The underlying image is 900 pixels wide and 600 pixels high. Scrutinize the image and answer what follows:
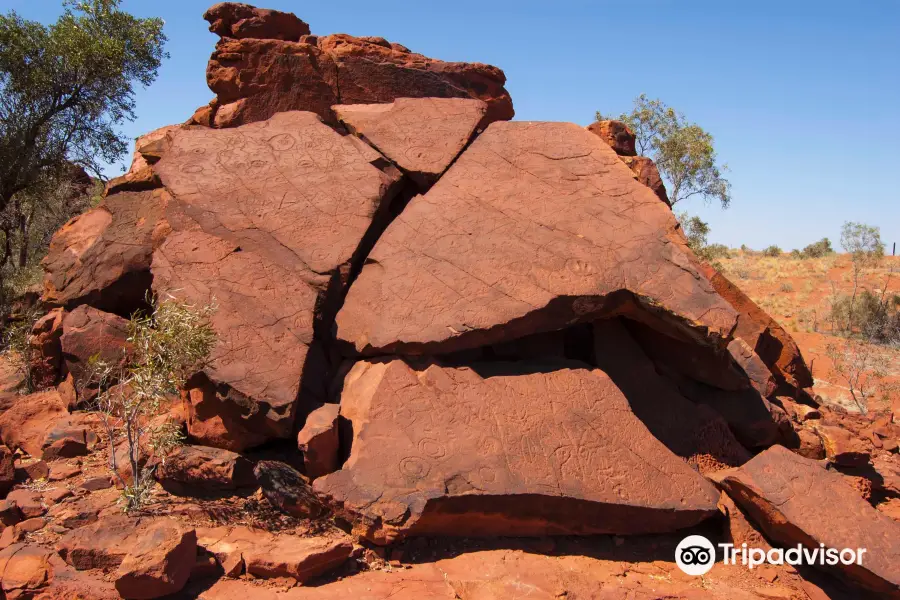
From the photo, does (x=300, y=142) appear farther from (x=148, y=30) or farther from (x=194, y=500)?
(x=148, y=30)

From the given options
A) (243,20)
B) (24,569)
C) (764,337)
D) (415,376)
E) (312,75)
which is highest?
(243,20)

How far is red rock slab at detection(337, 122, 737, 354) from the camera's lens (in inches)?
214

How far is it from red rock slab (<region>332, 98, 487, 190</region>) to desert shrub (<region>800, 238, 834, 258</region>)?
88.2 ft

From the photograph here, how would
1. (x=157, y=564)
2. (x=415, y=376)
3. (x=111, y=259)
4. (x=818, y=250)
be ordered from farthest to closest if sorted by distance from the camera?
(x=818, y=250), (x=111, y=259), (x=415, y=376), (x=157, y=564)

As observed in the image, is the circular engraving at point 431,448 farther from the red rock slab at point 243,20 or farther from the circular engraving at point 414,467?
the red rock slab at point 243,20

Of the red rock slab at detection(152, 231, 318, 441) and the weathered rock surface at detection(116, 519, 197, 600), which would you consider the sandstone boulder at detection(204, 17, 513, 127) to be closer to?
the red rock slab at detection(152, 231, 318, 441)

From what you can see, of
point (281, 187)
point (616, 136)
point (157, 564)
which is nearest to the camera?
point (157, 564)

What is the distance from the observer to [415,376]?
5.20 metres

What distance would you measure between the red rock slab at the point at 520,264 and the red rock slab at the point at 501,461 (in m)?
0.39

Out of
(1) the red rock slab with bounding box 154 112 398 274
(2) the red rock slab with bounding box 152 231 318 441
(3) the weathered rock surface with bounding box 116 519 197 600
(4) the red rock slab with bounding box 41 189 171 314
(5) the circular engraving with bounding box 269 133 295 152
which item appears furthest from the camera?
(5) the circular engraving with bounding box 269 133 295 152

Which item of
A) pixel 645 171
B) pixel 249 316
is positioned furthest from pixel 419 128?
pixel 249 316

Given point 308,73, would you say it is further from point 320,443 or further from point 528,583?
point 528,583

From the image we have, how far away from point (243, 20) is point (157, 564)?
21.3ft

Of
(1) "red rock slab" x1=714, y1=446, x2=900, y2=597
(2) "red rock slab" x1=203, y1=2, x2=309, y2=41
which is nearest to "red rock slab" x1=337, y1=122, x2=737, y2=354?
(1) "red rock slab" x1=714, y1=446, x2=900, y2=597
